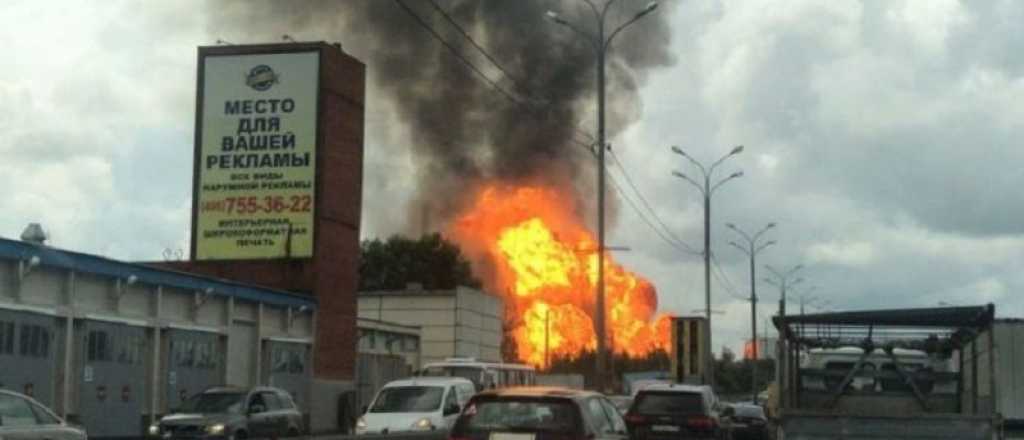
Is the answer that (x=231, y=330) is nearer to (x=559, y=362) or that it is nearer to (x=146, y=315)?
(x=146, y=315)

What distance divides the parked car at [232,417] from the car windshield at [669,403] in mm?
7320

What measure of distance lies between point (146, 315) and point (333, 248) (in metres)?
11.2

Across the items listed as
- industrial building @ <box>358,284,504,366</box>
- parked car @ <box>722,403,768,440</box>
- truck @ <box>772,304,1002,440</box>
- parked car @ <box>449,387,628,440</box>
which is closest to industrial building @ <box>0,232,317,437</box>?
parked car @ <box>722,403,768,440</box>

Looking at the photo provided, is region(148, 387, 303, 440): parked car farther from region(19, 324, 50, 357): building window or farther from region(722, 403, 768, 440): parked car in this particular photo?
region(722, 403, 768, 440): parked car

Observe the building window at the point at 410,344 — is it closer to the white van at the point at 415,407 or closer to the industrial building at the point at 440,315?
the industrial building at the point at 440,315

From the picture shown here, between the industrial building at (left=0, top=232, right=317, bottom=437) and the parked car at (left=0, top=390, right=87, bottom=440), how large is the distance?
27.8 feet

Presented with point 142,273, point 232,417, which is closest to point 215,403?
point 232,417

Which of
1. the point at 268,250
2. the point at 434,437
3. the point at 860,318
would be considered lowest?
the point at 434,437

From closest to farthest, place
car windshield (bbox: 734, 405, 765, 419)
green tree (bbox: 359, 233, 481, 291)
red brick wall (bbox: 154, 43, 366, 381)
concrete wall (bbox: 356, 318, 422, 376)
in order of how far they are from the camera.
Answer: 1. red brick wall (bbox: 154, 43, 366, 381)
2. car windshield (bbox: 734, 405, 765, 419)
3. concrete wall (bbox: 356, 318, 422, 376)
4. green tree (bbox: 359, 233, 481, 291)

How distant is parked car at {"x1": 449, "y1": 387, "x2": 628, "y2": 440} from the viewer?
14.7 m

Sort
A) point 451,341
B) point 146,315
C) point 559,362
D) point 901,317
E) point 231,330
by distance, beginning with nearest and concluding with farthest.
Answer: point 901,317, point 146,315, point 231,330, point 451,341, point 559,362

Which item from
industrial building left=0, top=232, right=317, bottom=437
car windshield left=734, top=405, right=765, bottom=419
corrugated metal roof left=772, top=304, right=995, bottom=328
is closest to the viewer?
corrugated metal roof left=772, top=304, right=995, bottom=328

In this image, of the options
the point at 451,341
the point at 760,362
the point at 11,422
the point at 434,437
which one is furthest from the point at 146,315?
the point at 760,362

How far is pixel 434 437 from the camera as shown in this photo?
24.3 m
